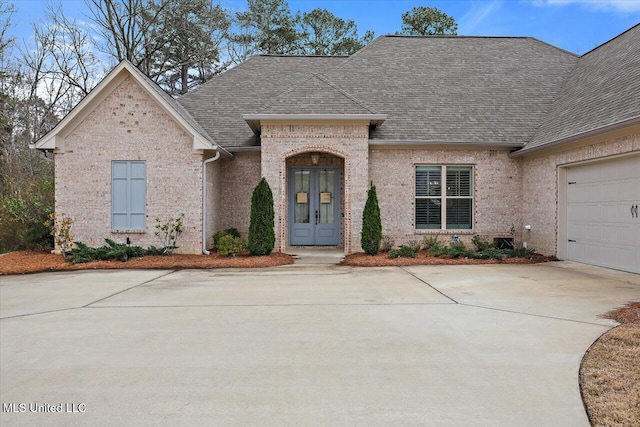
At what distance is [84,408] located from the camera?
3637mm

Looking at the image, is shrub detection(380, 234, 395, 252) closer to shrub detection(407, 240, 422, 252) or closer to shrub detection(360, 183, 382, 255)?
shrub detection(407, 240, 422, 252)

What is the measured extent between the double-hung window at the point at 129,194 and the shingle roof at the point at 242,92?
2.73 metres

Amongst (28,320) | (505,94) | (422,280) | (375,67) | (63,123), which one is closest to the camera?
(28,320)

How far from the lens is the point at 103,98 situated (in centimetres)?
1299

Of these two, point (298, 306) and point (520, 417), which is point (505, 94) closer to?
point (298, 306)

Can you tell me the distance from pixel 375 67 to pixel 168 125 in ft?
26.7

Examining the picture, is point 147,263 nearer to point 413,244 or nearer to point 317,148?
point 317,148

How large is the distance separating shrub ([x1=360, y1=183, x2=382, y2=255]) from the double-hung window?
640 cm

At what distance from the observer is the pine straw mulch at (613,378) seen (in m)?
3.36

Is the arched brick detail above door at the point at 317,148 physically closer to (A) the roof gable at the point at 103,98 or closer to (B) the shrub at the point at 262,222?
(B) the shrub at the point at 262,222

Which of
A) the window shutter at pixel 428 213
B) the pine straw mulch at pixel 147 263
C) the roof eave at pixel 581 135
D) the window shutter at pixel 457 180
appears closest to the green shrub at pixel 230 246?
the pine straw mulch at pixel 147 263

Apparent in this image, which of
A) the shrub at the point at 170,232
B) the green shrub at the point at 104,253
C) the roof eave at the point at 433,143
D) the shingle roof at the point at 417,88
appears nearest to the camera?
the green shrub at the point at 104,253

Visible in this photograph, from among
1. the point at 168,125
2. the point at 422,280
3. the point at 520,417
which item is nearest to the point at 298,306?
the point at 422,280

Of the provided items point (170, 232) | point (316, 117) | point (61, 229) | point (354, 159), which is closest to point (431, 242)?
point (354, 159)
